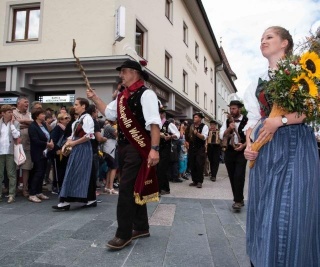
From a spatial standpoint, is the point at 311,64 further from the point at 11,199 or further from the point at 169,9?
the point at 169,9

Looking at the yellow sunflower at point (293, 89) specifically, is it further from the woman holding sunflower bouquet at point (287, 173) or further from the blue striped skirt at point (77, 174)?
the blue striped skirt at point (77, 174)

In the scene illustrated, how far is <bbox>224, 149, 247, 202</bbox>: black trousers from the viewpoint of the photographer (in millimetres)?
5445

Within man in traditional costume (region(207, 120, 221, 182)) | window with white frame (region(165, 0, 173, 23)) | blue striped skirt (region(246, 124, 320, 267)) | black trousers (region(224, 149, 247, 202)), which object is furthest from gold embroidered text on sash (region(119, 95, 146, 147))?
window with white frame (region(165, 0, 173, 23))

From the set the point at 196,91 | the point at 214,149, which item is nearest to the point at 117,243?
the point at 214,149

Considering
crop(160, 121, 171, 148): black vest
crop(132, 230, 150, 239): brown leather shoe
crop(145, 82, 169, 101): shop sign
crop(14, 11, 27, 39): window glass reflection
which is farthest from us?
crop(145, 82, 169, 101): shop sign

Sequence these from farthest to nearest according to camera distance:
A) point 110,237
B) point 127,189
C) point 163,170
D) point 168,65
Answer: point 168,65, point 163,170, point 110,237, point 127,189

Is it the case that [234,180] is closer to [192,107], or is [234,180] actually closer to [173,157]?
[173,157]

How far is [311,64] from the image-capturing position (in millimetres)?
2078

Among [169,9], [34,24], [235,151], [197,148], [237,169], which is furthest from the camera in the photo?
→ [169,9]

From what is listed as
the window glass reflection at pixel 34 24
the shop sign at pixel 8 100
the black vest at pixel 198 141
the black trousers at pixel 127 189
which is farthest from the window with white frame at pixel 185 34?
the black trousers at pixel 127 189

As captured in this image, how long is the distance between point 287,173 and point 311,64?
0.73 metres

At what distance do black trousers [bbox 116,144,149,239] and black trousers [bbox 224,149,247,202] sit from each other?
2.49 m

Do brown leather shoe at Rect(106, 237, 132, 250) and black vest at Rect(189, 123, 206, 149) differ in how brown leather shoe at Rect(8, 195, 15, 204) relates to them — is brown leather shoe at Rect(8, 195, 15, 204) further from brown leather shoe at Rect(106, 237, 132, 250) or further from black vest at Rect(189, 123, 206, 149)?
black vest at Rect(189, 123, 206, 149)

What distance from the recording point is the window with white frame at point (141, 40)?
1290 centimetres
